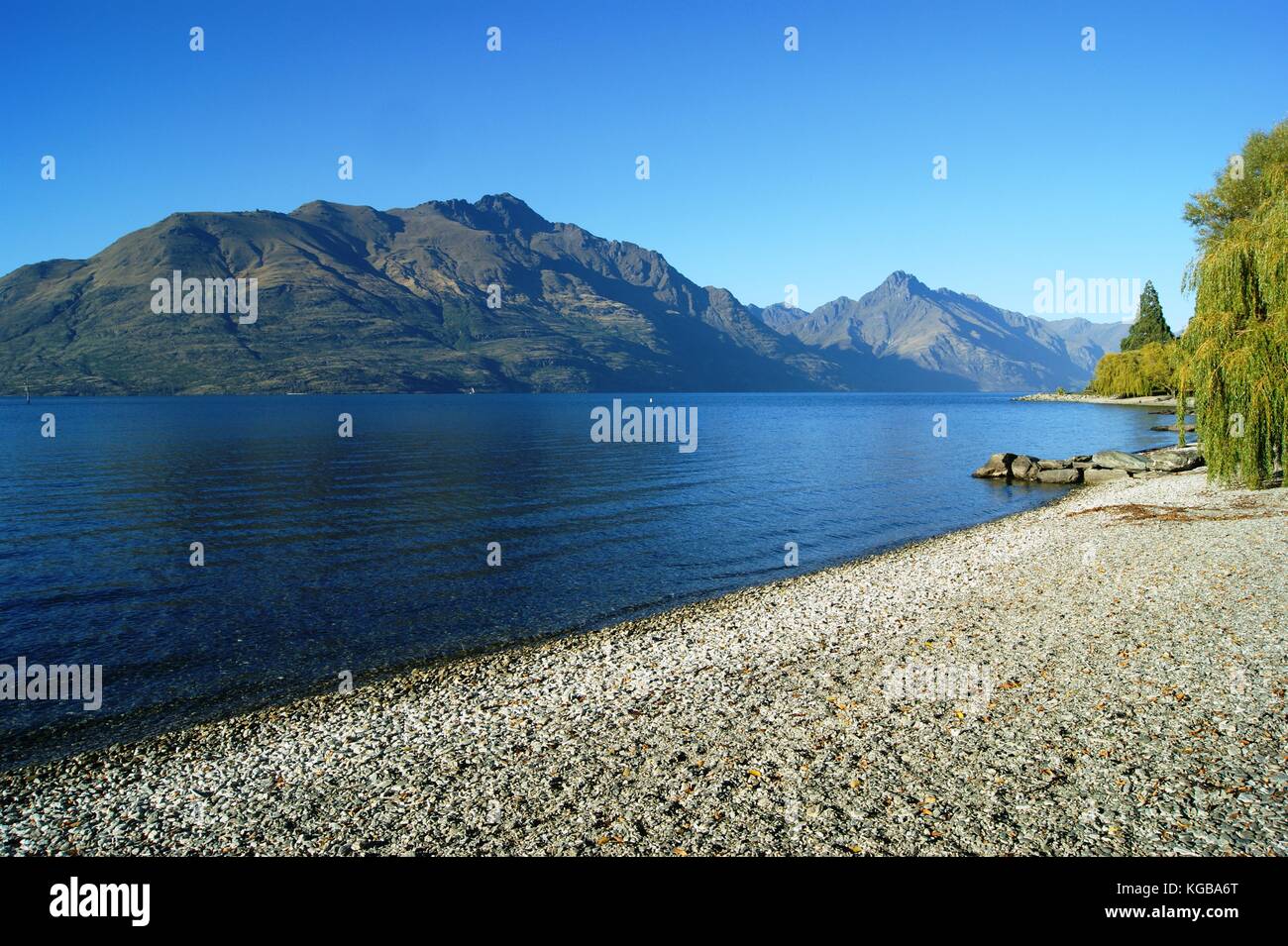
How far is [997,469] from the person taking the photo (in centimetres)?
6184

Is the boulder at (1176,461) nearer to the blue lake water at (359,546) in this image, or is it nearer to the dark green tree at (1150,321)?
the blue lake water at (359,546)

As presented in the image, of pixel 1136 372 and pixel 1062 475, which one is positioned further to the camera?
pixel 1136 372

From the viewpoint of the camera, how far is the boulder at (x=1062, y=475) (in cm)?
5741

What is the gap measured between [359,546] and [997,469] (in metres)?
53.3

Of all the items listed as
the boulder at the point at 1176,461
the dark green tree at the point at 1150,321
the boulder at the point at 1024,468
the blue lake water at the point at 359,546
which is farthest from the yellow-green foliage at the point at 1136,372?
the boulder at the point at 1024,468

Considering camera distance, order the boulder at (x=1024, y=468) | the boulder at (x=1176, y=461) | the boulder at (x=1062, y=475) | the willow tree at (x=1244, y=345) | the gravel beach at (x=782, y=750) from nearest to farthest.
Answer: the gravel beach at (x=782, y=750)
the willow tree at (x=1244, y=345)
the boulder at (x=1176, y=461)
the boulder at (x=1062, y=475)
the boulder at (x=1024, y=468)

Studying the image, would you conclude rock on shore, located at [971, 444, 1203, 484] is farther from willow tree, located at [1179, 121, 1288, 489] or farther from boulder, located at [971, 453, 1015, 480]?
willow tree, located at [1179, 121, 1288, 489]

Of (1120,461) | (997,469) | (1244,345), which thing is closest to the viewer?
(1244,345)

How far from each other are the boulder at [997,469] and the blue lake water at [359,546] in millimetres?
1837

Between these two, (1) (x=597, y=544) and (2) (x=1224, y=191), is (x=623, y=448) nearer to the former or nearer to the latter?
(1) (x=597, y=544)

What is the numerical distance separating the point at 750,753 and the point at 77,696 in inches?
658

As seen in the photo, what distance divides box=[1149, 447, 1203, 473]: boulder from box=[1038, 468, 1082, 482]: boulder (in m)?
5.29

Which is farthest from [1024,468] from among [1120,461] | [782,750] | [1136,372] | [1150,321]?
[1150,321]

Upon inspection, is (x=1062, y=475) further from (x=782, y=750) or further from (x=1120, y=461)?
(x=782, y=750)
